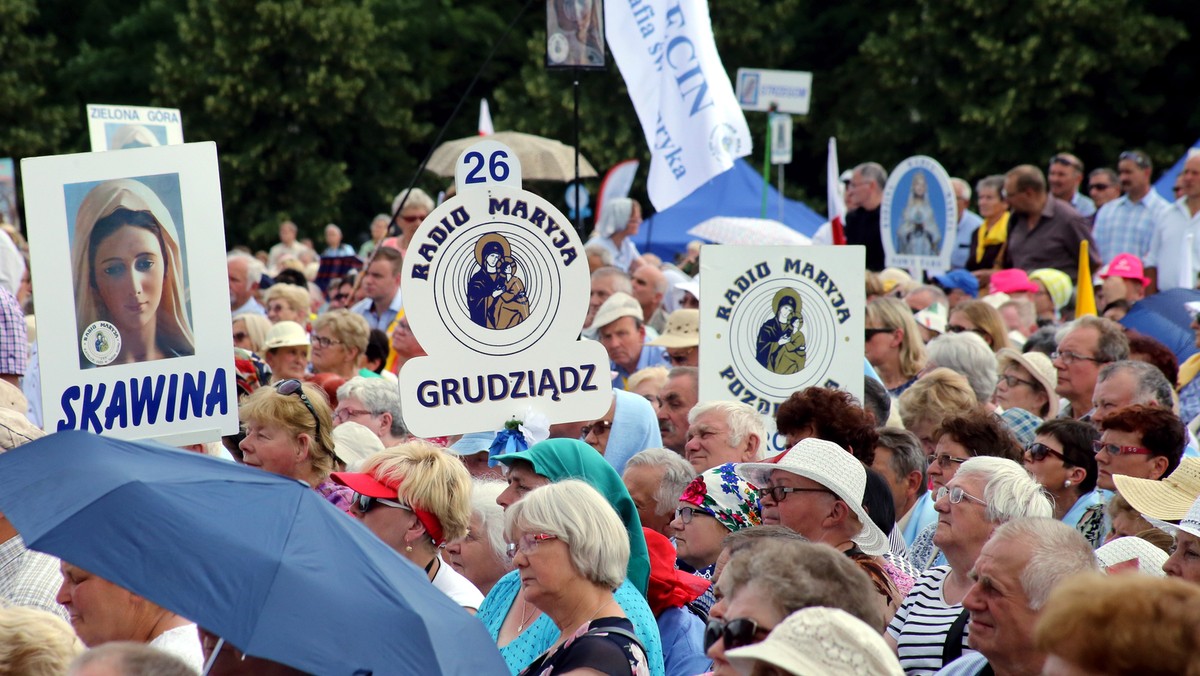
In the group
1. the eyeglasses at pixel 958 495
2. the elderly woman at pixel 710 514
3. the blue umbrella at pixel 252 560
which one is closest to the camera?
the blue umbrella at pixel 252 560

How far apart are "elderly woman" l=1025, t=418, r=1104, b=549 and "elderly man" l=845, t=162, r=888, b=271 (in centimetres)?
681

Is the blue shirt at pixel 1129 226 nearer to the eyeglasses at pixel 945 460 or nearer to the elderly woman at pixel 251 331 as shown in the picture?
the elderly woman at pixel 251 331

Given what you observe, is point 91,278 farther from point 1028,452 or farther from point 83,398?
point 1028,452

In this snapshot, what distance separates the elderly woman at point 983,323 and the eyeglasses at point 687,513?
4.40 m

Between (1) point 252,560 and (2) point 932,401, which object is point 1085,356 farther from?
(1) point 252,560

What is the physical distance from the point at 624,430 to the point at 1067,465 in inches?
74.2

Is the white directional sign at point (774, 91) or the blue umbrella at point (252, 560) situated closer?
the blue umbrella at point (252, 560)

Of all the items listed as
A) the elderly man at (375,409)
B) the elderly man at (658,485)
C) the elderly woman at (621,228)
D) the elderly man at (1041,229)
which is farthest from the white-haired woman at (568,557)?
the elderly woman at (621,228)

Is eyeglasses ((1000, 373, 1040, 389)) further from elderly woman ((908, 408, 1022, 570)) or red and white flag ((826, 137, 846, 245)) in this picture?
red and white flag ((826, 137, 846, 245))

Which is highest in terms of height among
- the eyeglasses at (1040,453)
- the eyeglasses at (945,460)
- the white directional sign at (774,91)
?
the white directional sign at (774,91)

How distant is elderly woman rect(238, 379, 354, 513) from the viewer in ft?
18.8

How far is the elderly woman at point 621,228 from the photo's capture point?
1476 cm

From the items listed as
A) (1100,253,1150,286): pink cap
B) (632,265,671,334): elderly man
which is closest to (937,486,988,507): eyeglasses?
(632,265,671,334): elderly man

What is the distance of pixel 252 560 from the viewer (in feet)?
10.3
